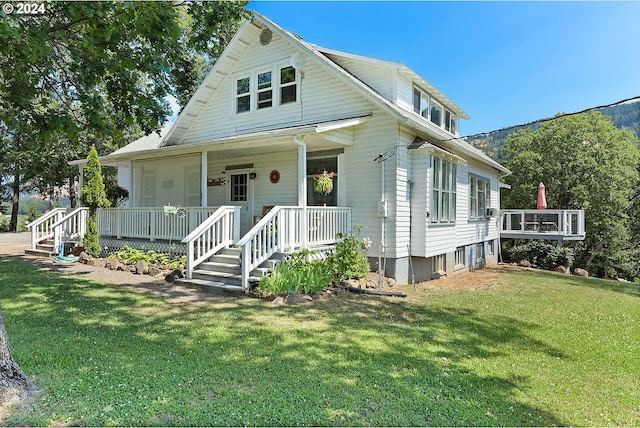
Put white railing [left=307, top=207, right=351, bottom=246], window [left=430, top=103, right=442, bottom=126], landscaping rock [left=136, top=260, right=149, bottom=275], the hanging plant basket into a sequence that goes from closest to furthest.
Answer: white railing [left=307, top=207, right=351, bottom=246] < the hanging plant basket < landscaping rock [left=136, top=260, right=149, bottom=275] < window [left=430, top=103, right=442, bottom=126]

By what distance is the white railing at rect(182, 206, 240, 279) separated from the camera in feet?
29.8

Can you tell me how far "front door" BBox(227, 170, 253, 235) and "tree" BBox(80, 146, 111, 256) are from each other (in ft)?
13.7

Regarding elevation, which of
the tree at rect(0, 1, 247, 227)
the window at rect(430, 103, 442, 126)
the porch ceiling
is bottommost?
the porch ceiling

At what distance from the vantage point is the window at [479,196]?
1496cm

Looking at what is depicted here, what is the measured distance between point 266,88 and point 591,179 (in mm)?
20586

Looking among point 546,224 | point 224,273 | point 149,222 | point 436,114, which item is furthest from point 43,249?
point 546,224

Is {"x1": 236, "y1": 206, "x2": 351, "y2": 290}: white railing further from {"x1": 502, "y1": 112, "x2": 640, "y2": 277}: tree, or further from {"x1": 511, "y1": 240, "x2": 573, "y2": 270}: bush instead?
{"x1": 502, "y1": 112, "x2": 640, "y2": 277}: tree

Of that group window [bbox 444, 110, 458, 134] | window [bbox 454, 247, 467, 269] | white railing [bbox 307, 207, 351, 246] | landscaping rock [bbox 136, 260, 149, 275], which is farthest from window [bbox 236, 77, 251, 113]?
window [bbox 454, 247, 467, 269]

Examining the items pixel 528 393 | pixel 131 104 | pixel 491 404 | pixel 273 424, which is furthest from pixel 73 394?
pixel 131 104

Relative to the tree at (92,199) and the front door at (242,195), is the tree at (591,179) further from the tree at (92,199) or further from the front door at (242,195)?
the tree at (92,199)

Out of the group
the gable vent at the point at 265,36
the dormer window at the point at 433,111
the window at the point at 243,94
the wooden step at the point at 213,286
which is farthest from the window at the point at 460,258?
the gable vent at the point at 265,36

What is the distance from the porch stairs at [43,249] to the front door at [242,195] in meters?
6.43

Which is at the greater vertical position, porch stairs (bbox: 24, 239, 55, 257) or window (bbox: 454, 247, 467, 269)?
porch stairs (bbox: 24, 239, 55, 257)

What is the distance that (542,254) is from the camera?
75.5 feet
